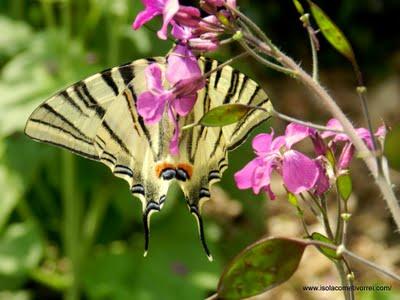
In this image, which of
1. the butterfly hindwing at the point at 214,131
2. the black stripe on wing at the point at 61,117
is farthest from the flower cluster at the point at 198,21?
the black stripe on wing at the point at 61,117

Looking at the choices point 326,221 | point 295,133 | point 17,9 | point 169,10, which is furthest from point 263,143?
point 17,9

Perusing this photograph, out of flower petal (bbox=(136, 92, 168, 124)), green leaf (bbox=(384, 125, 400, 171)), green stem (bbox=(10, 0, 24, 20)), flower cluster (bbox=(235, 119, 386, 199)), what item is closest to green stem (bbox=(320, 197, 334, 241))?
flower cluster (bbox=(235, 119, 386, 199))

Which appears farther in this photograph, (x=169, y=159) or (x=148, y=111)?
(x=169, y=159)

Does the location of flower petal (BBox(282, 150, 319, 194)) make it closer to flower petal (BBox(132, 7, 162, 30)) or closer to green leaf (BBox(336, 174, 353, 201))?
green leaf (BBox(336, 174, 353, 201))

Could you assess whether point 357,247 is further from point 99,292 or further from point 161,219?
point 99,292

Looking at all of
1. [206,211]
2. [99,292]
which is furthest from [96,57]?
[206,211]

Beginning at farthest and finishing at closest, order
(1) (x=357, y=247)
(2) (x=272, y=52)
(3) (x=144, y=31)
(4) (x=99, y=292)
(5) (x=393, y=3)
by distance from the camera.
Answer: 1. (5) (x=393, y=3)
2. (1) (x=357, y=247)
3. (3) (x=144, y=31)
4. (4) (x=99, y=292)
5. (2) (x=272, y=52)
